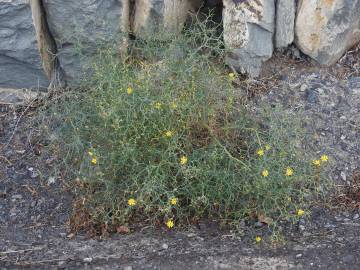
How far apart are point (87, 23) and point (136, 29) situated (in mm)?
350

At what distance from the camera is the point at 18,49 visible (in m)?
4.20

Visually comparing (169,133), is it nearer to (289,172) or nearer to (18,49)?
(289,172)

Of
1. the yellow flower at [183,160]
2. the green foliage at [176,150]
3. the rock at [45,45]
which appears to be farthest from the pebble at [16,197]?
the yellow flower at [183,160]

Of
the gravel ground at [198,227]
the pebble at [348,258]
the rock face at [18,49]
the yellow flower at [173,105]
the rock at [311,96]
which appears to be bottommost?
the pebble at [348,258]

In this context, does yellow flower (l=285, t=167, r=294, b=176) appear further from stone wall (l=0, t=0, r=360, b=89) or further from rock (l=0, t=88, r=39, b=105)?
rock (l=0, t=88, r=39, b=105)

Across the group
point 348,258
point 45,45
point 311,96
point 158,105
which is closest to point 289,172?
point 348,258

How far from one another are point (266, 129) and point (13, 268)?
1652 millimetres

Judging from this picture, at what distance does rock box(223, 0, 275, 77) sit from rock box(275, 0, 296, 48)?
0.14ft

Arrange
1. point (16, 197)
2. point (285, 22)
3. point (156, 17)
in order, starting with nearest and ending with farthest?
point (16, 197), point (156, 17), point (285, 22)

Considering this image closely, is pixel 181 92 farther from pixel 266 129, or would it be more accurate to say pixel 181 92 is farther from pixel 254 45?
pixel 254 45

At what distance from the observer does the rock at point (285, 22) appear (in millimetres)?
4297

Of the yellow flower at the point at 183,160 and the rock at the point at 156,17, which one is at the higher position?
the rock at the point at 156,17

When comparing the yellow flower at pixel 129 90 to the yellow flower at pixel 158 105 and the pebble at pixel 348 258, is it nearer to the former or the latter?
the yellow flower at pixel 158 105

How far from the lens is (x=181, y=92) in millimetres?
3572
